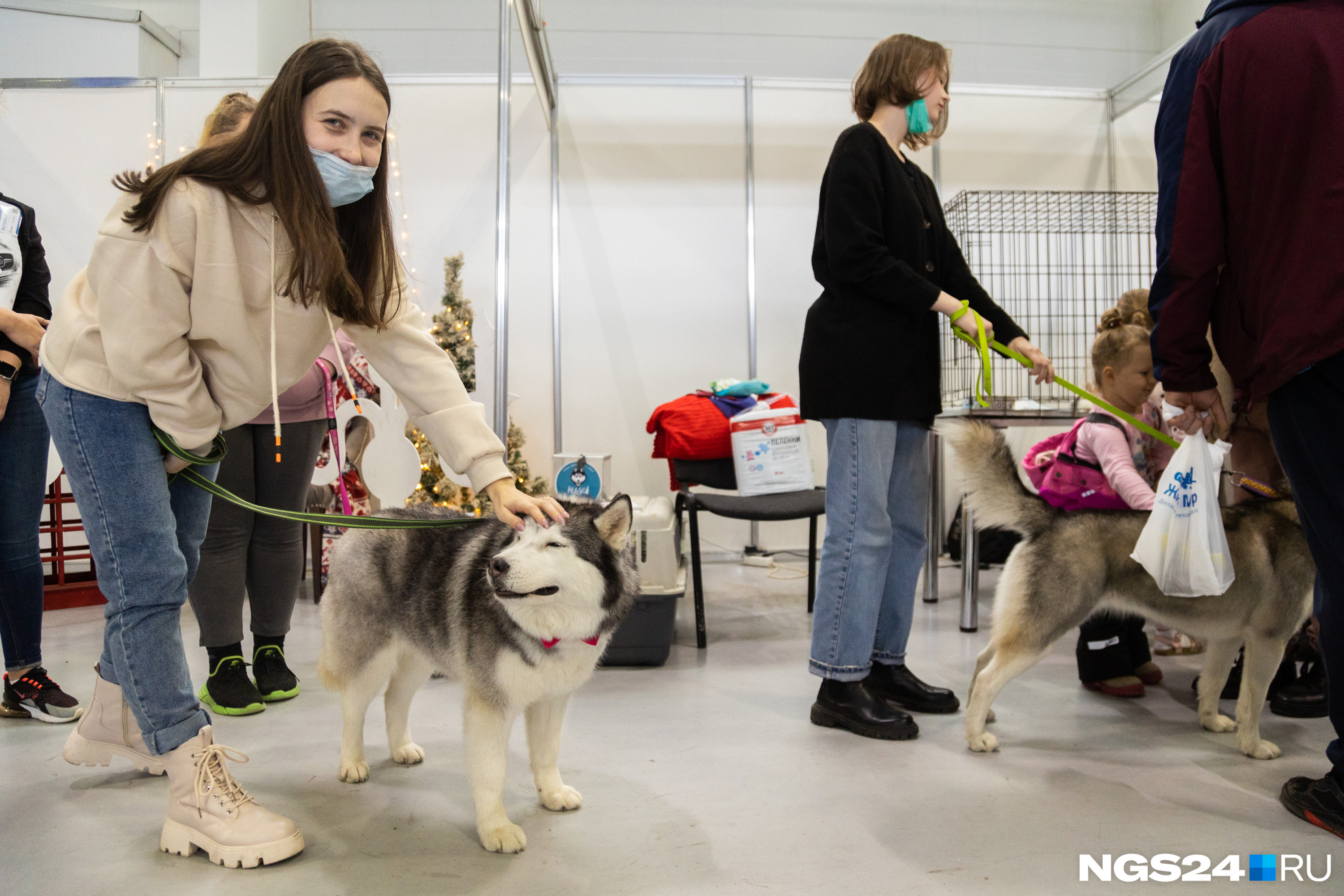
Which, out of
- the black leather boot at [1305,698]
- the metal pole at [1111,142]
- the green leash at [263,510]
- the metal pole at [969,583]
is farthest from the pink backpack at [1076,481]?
the metal pole at [1111,142]

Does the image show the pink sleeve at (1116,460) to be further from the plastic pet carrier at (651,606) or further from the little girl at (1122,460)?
the plastic pet carrier at (651,606)

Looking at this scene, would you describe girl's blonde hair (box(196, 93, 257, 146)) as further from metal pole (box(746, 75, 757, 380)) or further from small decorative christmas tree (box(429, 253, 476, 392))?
metal pole (box(746, 75, 757, 380))

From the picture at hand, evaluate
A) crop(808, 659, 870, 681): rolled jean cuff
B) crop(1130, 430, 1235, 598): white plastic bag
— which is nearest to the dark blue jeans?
crop(808, 659, 870, 681): rolled jean cuff

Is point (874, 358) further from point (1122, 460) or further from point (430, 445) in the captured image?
point (430, 445)

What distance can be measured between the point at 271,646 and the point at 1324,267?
112 inches

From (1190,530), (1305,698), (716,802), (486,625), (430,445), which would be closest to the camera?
(486,625)

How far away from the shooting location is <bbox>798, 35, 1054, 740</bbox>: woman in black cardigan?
7.27 ft

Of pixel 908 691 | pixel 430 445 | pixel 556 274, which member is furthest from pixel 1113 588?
pixel 556 274

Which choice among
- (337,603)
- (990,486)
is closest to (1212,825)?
(990,486)

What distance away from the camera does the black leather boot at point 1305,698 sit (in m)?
2.41

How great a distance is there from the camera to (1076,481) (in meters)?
2.80

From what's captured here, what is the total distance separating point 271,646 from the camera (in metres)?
2.65

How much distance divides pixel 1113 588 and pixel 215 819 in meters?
2.19

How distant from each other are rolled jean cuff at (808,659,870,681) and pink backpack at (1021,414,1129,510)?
893 millimetres
